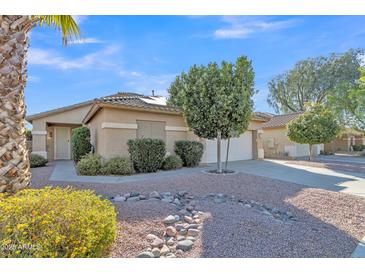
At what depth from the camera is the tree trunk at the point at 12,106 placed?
3.84m

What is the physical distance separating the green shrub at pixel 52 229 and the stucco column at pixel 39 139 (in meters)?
13.3

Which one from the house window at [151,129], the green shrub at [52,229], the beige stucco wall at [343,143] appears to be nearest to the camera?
the green shrub at [52,229]

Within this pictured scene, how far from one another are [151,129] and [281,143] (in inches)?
653

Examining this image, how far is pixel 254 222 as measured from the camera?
424 centimetres

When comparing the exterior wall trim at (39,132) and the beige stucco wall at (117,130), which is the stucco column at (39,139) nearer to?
the exterior wall trim at (39,132)

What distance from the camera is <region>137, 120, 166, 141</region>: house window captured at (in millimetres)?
11227

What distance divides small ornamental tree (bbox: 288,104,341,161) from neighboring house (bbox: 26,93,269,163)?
277 cm

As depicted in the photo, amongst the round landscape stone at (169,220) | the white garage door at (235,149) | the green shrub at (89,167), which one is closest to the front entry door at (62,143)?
the green shrub at (89,167)

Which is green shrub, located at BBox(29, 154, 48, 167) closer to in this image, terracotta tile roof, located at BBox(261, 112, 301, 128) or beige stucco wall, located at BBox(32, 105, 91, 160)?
beige stucco wall, located at BBox(32, 105, 91, 160)

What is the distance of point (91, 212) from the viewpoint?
9.55 ft
